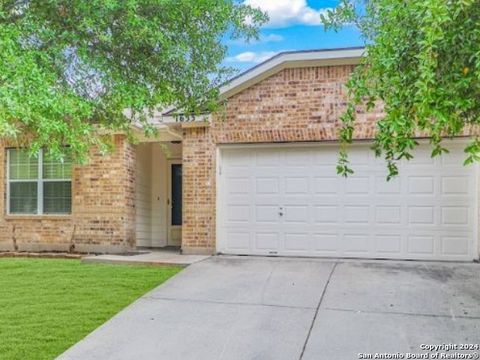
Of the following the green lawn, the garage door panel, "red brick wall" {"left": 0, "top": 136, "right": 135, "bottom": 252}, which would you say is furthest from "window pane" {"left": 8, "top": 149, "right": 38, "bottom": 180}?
the garage door panel

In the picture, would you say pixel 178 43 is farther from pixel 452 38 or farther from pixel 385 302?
pixel 385 302

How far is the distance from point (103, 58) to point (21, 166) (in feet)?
22.7

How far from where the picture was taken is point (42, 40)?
550 cm

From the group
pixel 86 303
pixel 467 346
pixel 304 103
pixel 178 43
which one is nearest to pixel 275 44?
pixel 304 103

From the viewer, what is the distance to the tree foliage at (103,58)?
4449 mm

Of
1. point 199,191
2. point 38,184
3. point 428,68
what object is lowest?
point 199,191

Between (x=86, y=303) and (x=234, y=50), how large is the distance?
5097mm

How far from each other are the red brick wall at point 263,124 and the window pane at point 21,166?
171 inches

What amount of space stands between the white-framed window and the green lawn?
1.90m

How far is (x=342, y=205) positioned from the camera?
9.33 metres

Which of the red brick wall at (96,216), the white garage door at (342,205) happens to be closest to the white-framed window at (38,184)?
the red brick wall at (96,216)

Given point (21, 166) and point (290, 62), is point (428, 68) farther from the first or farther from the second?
point (21, 166)

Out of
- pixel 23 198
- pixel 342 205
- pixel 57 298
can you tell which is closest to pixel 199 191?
pixel 342 205

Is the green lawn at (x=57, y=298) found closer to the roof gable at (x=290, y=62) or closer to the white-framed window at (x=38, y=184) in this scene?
the white-framed window at (x=38, y=184)
